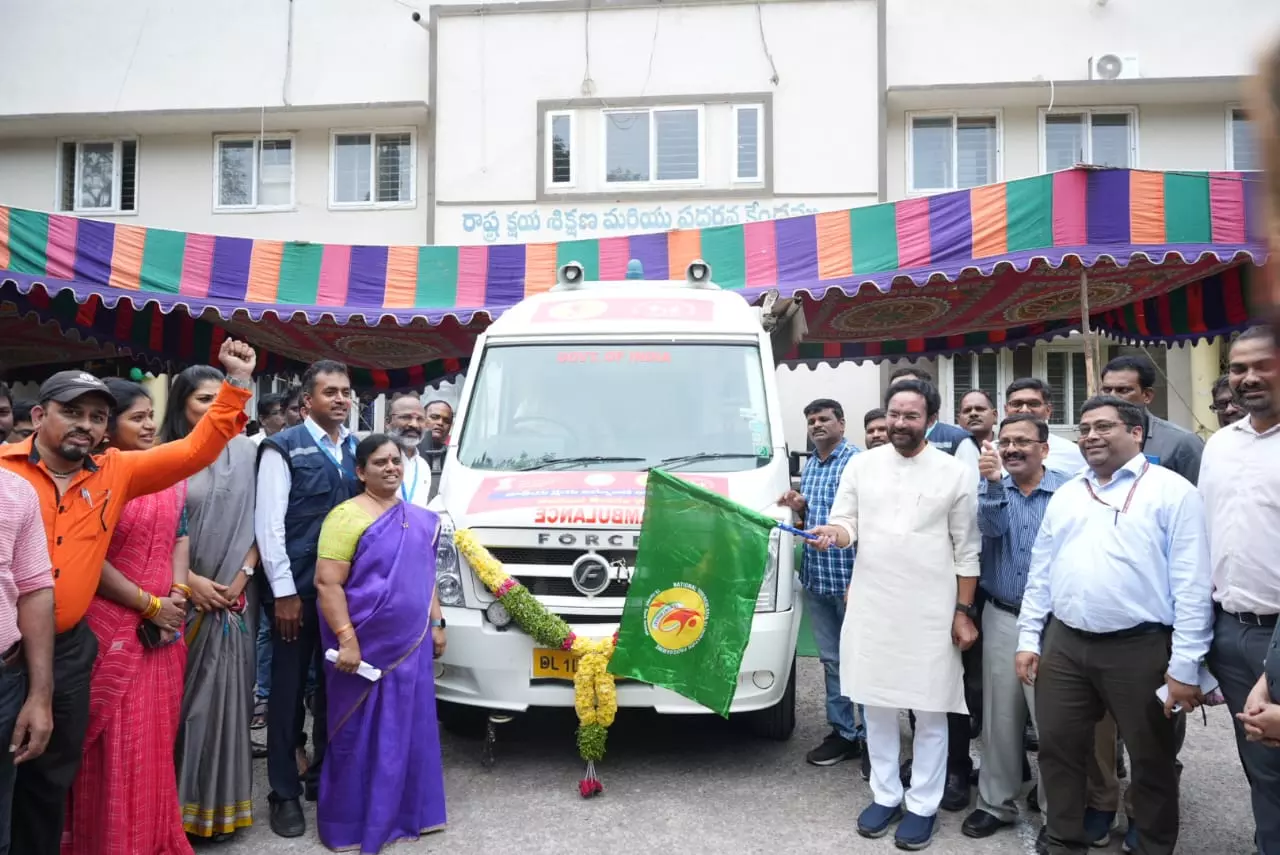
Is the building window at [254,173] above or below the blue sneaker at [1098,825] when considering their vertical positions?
above

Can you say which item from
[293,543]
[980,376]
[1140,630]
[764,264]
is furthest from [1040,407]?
[980,376]

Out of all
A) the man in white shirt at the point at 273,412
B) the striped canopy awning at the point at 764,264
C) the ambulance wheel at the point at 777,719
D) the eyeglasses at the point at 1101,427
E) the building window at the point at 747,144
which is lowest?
the ambulance wheel at the point at 777,719

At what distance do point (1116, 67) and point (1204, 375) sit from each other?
430 centimetres

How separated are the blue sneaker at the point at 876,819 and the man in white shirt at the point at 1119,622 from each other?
68 cm

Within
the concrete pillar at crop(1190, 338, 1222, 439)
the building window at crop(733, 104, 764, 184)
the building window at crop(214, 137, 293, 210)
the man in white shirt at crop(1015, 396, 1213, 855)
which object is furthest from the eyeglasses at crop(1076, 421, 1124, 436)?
the building window at crop(214, 137, 293, 210)

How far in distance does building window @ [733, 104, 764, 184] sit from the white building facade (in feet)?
0.10

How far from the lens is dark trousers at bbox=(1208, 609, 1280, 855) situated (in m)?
2.97

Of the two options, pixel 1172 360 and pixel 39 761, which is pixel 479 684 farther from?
pixel 1172 360

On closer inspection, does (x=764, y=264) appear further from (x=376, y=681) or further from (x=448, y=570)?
(x=376, y=681)

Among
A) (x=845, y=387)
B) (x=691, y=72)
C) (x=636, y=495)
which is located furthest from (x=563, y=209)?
(x=636, y=495)

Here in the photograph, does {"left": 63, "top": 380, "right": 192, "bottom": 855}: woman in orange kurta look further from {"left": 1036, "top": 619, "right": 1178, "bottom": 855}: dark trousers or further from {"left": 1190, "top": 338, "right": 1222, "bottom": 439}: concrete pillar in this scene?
{"left": 1190, "top": 338, "right": 1222, "bottom": 439}: concrete pillar

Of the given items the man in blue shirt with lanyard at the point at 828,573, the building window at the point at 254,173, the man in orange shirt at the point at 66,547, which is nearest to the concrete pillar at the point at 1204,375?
the man in blue shirt with lanyard at the point at 828,573

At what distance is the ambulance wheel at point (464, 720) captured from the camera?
512 centimetres

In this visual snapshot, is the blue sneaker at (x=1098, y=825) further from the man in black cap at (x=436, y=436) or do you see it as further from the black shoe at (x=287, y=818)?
the man in black cap at (x=436, y=436)
